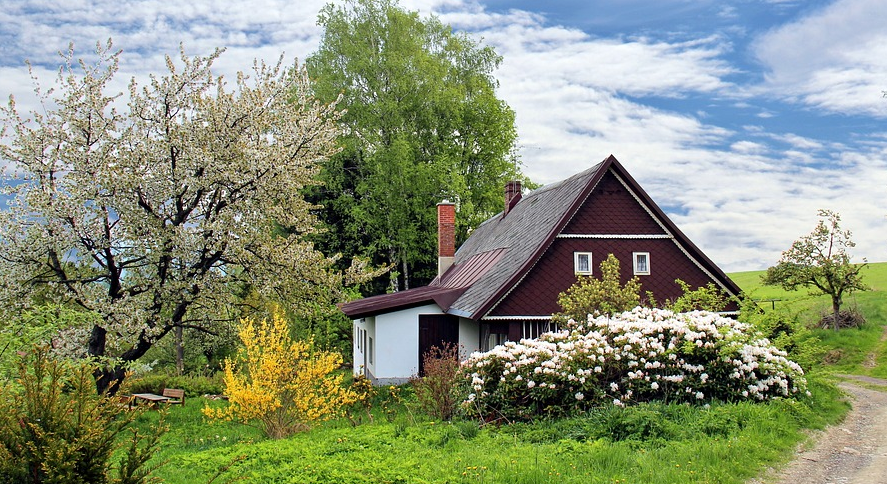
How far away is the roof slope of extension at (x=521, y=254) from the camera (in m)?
19.6

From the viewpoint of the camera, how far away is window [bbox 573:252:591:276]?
797 inches

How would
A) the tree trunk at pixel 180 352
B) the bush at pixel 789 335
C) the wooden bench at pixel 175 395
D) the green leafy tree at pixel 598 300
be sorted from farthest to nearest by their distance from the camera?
the tree trunk at pixel 180 352, the wooden bench at pixel 175 395, the green leafy tree at pixel 598 300, the bush at pixel 789 335

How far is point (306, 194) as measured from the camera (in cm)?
3394

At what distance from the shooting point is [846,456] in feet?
33.1

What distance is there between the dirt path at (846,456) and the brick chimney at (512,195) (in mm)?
17556

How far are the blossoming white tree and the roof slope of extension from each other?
4.32m

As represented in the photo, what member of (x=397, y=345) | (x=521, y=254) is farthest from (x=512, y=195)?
(x=397, y=345)

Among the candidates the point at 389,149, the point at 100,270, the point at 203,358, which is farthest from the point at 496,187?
the point at 100,270

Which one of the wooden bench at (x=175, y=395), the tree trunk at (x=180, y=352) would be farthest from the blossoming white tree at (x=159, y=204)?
the tree trunk at (x=180, y=352)

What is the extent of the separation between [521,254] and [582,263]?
1.77 metres

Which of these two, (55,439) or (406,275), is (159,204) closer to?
(55,439)

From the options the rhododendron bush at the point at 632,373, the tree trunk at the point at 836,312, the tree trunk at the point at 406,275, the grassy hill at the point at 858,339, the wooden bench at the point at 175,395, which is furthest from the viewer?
the tree trunk at the point at 406,275

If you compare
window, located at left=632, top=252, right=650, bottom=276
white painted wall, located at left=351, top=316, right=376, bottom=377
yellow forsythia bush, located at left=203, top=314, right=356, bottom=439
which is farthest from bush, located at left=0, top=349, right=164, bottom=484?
window, located at left=632, top=252, right=650, bottom=276

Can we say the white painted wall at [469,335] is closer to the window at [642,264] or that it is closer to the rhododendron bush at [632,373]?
the window at [642,264]
